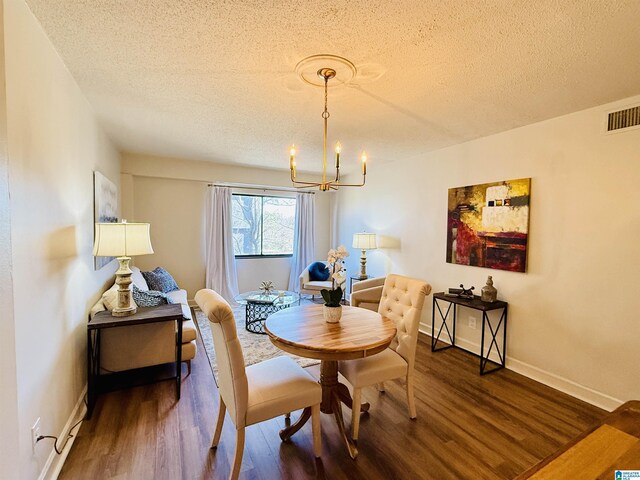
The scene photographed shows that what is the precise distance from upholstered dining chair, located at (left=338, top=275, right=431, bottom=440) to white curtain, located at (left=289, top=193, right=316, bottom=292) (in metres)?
3.53

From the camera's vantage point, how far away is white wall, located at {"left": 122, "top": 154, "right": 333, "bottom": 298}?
472 centimetres

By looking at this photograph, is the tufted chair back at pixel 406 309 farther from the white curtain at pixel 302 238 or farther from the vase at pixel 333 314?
the white curtain at pixel 302 238

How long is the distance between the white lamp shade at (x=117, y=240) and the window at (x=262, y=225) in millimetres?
3176

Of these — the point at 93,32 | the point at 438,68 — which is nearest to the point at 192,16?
the point at 93,32

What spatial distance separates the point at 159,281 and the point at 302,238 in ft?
8.78

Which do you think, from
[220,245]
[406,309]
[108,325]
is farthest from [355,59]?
[220,245]

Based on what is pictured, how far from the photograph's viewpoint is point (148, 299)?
283 centimetres

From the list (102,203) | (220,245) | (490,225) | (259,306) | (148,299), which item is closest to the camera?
(148,299)

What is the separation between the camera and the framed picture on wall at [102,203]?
2.80 m

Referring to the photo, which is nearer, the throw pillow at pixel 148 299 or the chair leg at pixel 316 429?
the chair leg at pixel 316 429

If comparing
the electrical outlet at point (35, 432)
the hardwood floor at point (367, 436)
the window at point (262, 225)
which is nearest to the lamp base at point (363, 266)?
the window at point (262, 225)

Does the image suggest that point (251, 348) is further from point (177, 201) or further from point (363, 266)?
point (177, 201)

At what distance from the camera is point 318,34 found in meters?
1.62

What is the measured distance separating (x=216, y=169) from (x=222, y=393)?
13.1ft
